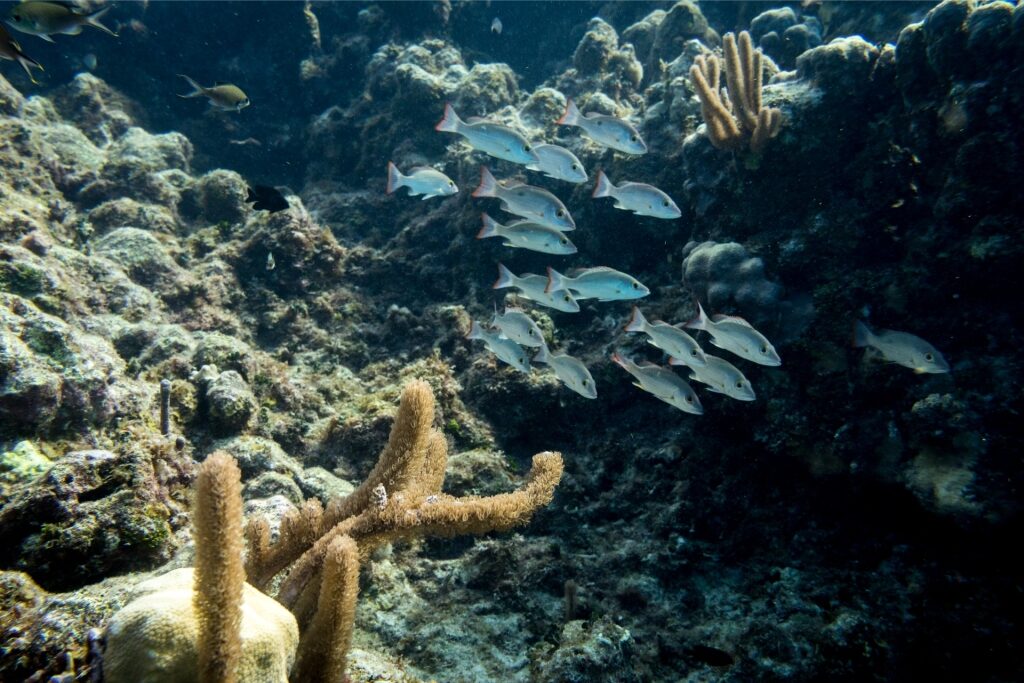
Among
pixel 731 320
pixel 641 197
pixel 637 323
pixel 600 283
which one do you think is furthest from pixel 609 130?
pixel 731 320

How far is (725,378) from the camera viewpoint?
13.0 feet

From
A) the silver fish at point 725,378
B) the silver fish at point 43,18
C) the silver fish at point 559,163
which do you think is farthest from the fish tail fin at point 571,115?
the silver fish at point 43,18

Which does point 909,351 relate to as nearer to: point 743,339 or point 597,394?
point 743,339

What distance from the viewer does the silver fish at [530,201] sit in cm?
476

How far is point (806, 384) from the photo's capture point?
4.49 m

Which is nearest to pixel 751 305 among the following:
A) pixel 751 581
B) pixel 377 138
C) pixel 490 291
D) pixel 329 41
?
pixel 751 581

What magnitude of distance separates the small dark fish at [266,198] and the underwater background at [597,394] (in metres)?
1.72

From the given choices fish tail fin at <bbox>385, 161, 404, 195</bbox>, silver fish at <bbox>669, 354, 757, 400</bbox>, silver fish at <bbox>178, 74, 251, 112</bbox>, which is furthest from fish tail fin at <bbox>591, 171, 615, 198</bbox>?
silver fish at <bbox>178, 74, 251, 112</bbox>

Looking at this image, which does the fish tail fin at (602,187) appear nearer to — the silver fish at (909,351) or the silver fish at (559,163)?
the silver fish at (559,163)

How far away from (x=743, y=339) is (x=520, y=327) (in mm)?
1878

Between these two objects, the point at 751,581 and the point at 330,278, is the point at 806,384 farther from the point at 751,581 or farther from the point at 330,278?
the point at 330,278

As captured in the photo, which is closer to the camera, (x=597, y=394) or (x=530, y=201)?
(x=530, y=201)

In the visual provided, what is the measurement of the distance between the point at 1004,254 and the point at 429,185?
208 inches

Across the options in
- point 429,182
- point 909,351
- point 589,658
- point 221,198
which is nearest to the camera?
point 589,658
